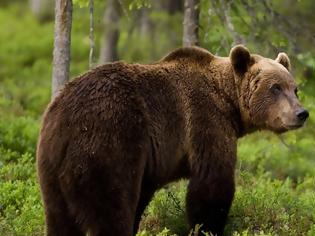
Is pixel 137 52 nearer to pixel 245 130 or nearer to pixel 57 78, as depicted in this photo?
pixel 57 78

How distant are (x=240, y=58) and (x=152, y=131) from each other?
4.25 ft

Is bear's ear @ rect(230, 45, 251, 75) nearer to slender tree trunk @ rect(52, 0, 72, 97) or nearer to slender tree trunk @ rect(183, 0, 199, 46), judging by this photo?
slender tree trunk @ rect(52, 0, 72, 97)

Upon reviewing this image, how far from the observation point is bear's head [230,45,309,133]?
6.52 meters

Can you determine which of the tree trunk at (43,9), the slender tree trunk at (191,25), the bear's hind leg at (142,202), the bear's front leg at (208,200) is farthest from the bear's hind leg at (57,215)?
the tree trunk at (43,9)

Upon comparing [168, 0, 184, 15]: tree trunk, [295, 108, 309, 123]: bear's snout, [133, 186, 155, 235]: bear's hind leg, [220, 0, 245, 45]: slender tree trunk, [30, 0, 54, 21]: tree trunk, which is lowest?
[30, 0, 54, 21]: tree trunk

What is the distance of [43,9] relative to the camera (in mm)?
26750

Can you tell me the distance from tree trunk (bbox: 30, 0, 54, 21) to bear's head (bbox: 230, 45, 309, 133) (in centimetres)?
2027

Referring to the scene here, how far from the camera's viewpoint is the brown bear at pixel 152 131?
5.33 metres

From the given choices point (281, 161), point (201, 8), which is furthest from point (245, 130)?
point (281, 161)

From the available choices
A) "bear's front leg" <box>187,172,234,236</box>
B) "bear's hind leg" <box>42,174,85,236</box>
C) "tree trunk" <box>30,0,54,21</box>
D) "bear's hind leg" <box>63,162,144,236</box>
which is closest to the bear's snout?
"bear's front leg" <box>187,172,234,236</box>

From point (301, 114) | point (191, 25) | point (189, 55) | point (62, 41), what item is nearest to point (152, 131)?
point (189, 55)

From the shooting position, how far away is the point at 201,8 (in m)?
9.48

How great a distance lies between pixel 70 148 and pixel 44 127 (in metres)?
0.33

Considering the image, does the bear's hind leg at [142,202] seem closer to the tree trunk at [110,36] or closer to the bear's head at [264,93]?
the bear's head at [264,93]
